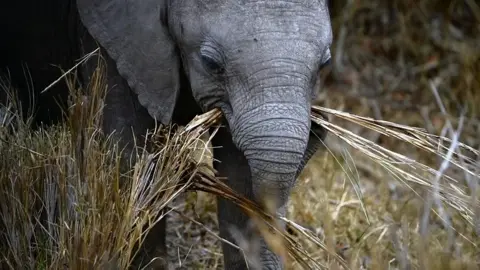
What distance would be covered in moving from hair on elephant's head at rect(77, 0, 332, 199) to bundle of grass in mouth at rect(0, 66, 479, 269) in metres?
0.11

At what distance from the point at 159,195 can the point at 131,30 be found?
1.91ft

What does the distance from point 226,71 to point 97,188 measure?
486 millimetres

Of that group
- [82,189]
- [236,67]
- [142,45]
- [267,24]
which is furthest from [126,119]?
[267,24]

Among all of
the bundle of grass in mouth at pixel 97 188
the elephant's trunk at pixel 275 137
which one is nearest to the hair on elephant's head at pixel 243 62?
the elephant's trunk at pixel 275 137

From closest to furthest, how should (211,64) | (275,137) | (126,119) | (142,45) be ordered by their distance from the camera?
(275,137) → (211,64) → (142,45) → (126,119)

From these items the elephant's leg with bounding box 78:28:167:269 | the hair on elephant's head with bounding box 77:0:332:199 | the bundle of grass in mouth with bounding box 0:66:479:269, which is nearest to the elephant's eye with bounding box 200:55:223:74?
the hair on elephant's head with bounding box 77:0:332:199

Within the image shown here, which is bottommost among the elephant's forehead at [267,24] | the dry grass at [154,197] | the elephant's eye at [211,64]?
the dry grass at [154,197]

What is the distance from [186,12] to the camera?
→ 12.5 feet

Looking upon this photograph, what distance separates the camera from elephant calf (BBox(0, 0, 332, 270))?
355 cm

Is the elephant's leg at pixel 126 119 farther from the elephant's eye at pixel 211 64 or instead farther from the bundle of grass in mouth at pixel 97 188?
the elephant's eye at pixel 211 64

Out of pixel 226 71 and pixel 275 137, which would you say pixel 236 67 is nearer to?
pixel 226 71

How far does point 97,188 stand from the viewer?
3666 millimetres

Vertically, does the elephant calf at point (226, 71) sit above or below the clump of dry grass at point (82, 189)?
above

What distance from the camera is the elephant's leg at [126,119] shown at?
4141 millimetres
